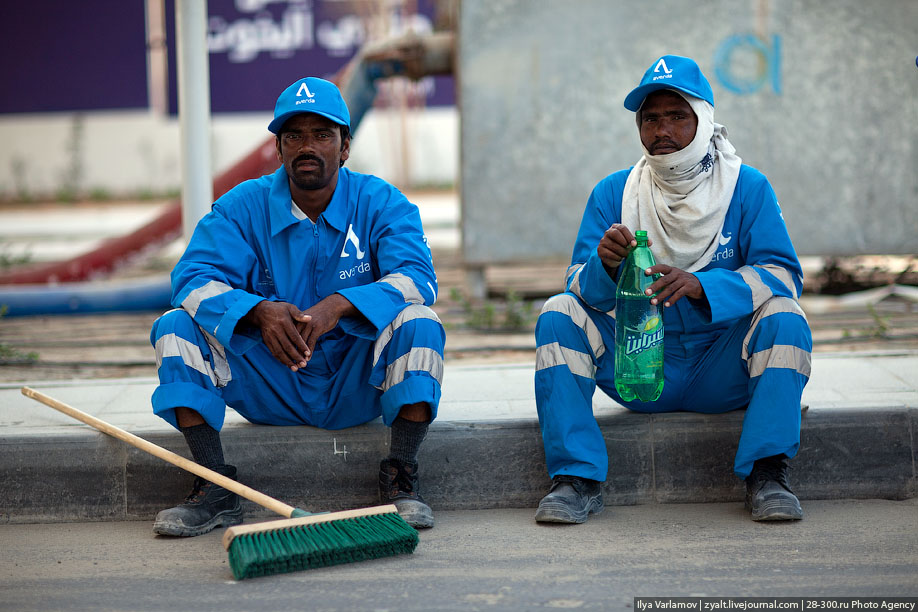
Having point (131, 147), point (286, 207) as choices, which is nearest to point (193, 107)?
point (286, 207)

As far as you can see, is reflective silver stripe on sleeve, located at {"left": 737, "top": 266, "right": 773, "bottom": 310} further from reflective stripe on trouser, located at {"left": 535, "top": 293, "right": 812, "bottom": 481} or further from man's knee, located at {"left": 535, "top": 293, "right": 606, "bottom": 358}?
man's knee, located at {"left": 535, "top": 293, "right": 606, "bottom": 358}

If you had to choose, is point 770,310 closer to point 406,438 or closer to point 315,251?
point 406,438

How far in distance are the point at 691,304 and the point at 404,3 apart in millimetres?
18066

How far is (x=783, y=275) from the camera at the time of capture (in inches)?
145

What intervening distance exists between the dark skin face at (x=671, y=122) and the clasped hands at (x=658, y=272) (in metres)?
0.40

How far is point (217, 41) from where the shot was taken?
68.7 feet

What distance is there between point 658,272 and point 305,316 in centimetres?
122

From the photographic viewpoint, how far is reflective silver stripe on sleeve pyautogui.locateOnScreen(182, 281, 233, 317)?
3.61 metres

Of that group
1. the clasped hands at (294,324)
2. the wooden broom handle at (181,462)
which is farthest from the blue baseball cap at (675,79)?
the wooden broom handle at (181,462)

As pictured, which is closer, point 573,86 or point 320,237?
point 320,237

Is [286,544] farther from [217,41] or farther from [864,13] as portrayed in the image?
[217,41]

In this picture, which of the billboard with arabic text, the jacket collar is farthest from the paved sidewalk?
the billboard with arabic text

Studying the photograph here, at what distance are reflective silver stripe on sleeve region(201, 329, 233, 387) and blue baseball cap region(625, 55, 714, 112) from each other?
1738mm

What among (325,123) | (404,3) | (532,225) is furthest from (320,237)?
(404,3)
